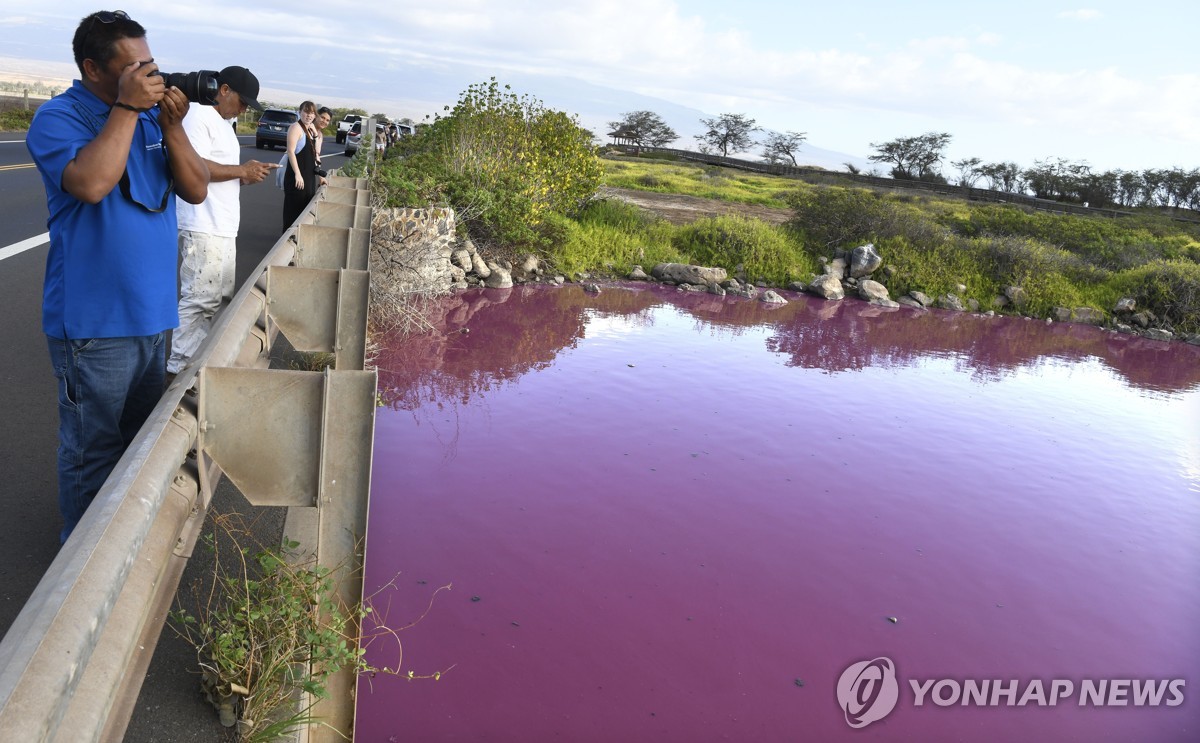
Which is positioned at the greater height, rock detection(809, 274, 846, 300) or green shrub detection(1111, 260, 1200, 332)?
green shrub detection(1111, 260, 1200, 332)

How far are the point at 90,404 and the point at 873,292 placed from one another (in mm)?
19069

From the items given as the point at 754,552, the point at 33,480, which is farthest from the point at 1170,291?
the point at 33,480

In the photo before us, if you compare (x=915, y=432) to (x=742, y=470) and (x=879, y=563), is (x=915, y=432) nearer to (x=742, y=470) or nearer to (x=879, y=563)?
(x=742, y=470)

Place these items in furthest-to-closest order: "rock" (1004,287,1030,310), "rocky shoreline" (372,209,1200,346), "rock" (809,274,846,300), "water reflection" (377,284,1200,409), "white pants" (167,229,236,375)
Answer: "rock" (1004,287,1030,310) < "rock" (809,274,846,300) < "rocky shoreline" (372,209,1200,346) < "water reflection" (377,284,1200,409) < "white pants" (167,229,236,375)

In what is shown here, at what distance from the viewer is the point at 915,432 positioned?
9617 mm

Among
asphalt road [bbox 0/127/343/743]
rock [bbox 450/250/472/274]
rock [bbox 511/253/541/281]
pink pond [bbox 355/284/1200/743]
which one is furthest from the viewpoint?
rock [bbox 511/253/541/281]

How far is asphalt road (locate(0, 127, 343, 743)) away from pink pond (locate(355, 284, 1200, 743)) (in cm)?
125

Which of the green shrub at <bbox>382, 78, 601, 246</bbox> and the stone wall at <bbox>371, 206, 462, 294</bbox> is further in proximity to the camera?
the green shrub at <bbox>382, 78, 601, 246</bbox>

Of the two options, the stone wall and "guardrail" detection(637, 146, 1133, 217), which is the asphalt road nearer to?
the stone wall

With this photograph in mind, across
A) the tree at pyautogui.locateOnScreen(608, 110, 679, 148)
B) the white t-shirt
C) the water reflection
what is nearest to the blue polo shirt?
the white t-shirt

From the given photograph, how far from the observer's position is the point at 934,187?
5284 centimetres

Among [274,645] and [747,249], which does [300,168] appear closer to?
[274,645]

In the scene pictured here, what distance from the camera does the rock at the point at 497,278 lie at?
15.7 metres

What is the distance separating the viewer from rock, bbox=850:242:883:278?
21281mm
